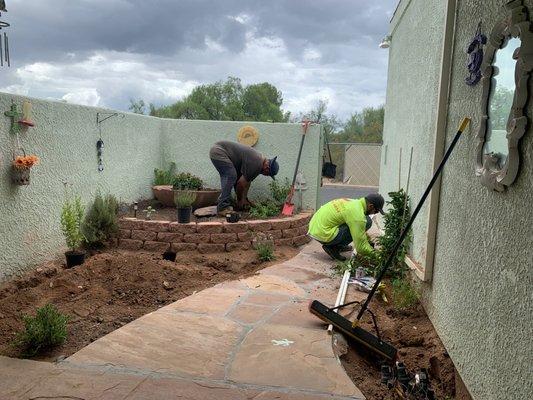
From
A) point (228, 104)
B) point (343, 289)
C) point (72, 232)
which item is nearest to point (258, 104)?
point (228, 104)

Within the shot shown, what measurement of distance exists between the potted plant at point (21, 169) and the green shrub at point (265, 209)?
3440 millimetres

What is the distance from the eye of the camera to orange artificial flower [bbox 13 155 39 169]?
4.19 metres

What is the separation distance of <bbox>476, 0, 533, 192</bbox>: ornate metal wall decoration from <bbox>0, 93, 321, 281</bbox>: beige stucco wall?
13.5ft

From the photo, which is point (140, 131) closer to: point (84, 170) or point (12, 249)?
point (84, 170)

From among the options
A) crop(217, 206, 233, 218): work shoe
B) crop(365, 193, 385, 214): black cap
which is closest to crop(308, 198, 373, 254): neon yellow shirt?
crop(365, 193, 385, 214): black cap

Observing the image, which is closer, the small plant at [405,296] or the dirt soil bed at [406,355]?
the dirt soil bed at [406,355]

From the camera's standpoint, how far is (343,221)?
5.58 metres

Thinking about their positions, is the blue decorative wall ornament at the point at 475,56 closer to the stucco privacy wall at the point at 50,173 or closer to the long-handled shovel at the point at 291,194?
the stucco privacy wall at the point at 50,173

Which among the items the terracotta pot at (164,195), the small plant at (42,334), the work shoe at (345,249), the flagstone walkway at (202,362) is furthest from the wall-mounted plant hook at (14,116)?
the work shoe at (345,249)

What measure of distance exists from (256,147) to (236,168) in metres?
1.14

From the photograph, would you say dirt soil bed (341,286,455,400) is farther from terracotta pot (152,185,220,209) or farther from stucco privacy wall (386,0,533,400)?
terracotta pot (152,185,220,209)

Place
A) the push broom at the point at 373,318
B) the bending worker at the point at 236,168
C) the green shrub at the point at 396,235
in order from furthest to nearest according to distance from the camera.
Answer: the bending worker at the point at 236,168, the green shrub at the point at 396,235, the push broom at the point at 373,318

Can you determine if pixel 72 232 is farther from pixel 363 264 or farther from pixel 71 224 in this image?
pixel 363 264

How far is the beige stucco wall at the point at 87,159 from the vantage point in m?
4.32
